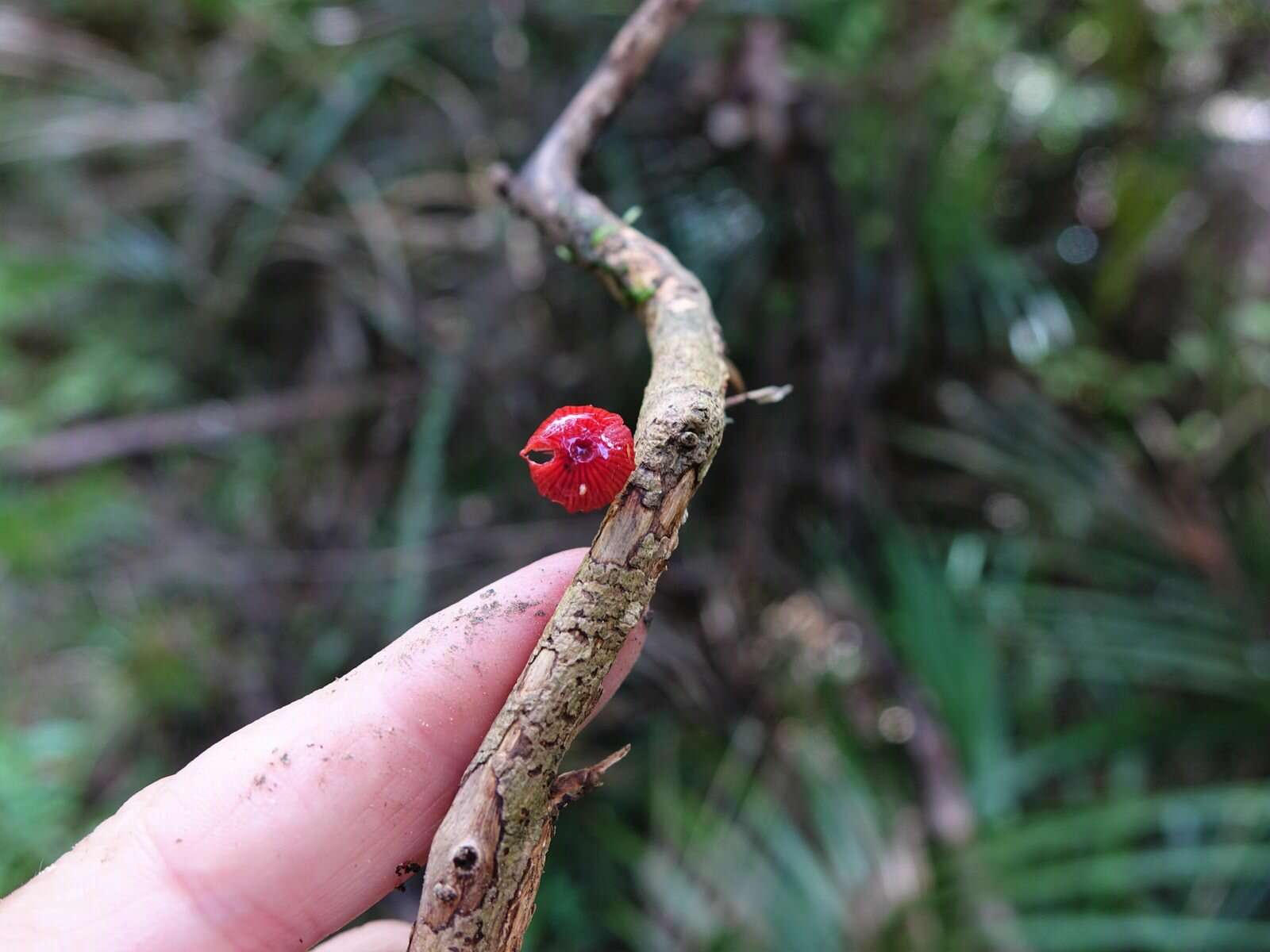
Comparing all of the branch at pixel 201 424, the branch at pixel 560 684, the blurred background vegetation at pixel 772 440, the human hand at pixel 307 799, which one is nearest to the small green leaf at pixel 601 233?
the branch at pixel 560 684

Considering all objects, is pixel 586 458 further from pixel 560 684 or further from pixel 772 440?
pixel 772 440

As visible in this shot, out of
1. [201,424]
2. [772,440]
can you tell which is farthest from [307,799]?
[201,424]

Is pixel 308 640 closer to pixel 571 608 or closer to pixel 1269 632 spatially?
pixel 571 608

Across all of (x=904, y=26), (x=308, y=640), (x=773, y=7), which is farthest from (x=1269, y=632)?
(x=308, y=640)

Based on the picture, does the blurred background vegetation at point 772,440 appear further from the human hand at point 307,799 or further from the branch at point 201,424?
the human hand at point 307,799

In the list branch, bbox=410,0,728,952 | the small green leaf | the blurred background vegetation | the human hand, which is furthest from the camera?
the blurred background vegetation

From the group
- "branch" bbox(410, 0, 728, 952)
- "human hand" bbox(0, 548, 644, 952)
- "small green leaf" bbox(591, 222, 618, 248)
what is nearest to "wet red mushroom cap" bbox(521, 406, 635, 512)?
"branch" bbox(410, 0, 728, 952)

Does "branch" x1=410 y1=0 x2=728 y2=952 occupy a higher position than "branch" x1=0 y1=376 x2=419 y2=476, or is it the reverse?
"branch" x1=0 y1=376 x2=419 y2=476

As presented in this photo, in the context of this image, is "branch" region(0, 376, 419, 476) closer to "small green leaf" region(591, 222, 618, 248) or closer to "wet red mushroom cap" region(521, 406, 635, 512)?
"small green leaf" region(591, 222, 618, 248)
